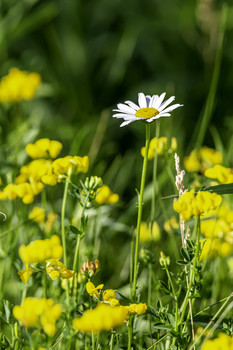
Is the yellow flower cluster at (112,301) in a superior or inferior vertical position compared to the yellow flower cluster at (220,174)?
inferior

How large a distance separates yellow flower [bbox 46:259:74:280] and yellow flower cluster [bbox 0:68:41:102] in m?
1.15

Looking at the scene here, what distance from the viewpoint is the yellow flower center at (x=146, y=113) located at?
2.63 feet

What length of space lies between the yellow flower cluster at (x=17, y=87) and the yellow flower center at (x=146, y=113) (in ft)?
3.69

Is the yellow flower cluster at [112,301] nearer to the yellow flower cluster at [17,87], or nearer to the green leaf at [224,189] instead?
the green leaf at [224,189]

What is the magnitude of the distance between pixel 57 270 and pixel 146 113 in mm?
273

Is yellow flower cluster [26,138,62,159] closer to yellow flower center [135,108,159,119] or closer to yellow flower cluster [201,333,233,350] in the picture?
yellow flower center [135,108,159,119]

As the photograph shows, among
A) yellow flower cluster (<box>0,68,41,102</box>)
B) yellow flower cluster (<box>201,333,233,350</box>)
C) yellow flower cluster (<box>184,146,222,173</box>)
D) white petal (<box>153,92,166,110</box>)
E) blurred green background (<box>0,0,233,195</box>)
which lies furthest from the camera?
blurred green background (<box>0,0,233,195</box>)

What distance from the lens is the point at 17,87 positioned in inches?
73.7

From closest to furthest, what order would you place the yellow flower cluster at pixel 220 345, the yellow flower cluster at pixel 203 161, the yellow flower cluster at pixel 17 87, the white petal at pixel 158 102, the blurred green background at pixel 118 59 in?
the yellow flower cluster at pixel 220 345 → the white petal at pixel 158 102 → the yellow flower cluster at pixel 203 161 → the yellow flower cluster at pixel 17 87 → the blurred green background at pixel 118 59

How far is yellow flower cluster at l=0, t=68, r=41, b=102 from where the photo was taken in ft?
6.11

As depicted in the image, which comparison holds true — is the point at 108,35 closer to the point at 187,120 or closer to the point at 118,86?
the point at 118,86

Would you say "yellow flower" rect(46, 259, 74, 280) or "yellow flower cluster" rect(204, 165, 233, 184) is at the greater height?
"yellow flower cluster" rect(204, 165, 233, 184)

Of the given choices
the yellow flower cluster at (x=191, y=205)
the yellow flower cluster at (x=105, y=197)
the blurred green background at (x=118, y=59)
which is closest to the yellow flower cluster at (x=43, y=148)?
the yellow flower cluster at (x=105, y=197)

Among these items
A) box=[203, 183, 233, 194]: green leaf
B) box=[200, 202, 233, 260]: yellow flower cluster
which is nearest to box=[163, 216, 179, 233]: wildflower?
box=[200, 202, 233, 260]: yellow flower cluster
